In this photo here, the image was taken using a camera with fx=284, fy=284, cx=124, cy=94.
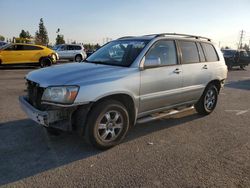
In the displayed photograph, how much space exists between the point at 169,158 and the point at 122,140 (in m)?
0.98

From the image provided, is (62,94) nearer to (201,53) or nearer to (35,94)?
(35,94)

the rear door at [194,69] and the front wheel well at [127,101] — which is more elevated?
the rear door at [194,69]

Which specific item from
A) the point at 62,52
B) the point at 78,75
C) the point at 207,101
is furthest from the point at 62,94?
the point at 62,52

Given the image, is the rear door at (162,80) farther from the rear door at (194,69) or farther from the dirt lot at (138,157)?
the dirt lot at (138,157)

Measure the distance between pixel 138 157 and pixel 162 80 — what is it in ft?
5.06

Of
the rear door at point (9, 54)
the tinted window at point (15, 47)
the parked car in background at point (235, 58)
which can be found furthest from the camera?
the parked car in background at point (235, 58)

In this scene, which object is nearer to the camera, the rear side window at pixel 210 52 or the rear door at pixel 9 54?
the rear side window at pixel 210 52

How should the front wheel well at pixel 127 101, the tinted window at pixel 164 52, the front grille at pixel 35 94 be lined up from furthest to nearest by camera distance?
1. the tinted window at pixel 164 52
2. the front wheel well at pixel 127 101
3. the front grille at pixel 35 94

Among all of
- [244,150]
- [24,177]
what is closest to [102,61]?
[24,177]

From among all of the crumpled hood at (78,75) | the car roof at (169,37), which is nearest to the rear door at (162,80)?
the car roof at (169,37)

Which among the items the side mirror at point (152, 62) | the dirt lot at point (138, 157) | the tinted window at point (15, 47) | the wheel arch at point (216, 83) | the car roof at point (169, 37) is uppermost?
the tinted window at point (15, 47)

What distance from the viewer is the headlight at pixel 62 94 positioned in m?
3.98

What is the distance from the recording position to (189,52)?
19.4ft

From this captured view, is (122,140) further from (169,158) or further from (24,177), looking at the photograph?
(24,177)
